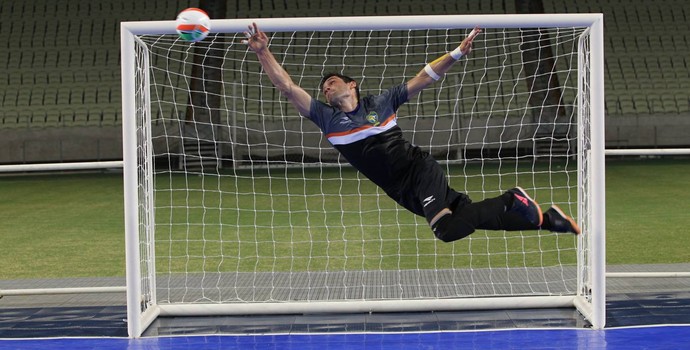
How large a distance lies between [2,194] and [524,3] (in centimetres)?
1368

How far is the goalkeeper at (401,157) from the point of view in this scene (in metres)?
5.86

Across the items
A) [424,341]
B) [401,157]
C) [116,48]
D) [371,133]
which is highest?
[116,48]

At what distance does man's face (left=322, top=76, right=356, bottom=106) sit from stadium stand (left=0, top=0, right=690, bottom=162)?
17.2 metres

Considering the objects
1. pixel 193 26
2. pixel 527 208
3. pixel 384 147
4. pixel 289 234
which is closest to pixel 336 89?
pixel 384 147

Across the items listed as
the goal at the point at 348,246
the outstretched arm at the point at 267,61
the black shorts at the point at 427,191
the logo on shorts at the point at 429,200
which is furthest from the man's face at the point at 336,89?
the logo on shorts at the point at 429,200

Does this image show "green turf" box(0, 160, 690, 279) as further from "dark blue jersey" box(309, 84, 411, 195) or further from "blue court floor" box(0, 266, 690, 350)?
"blue court floor" box(0, 266, 690, 350)

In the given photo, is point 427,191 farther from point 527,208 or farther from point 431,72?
point 431,72

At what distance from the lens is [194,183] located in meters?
18.2

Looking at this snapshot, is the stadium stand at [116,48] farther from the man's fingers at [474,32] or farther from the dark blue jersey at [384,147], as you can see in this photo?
the man's fingers at [474,32]

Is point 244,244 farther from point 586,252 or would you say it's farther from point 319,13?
point 319,13

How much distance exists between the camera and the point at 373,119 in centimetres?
599

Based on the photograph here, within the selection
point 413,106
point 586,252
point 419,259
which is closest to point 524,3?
point 413,106

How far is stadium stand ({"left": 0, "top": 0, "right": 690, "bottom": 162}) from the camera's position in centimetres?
2309

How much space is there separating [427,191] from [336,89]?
3.05ft
